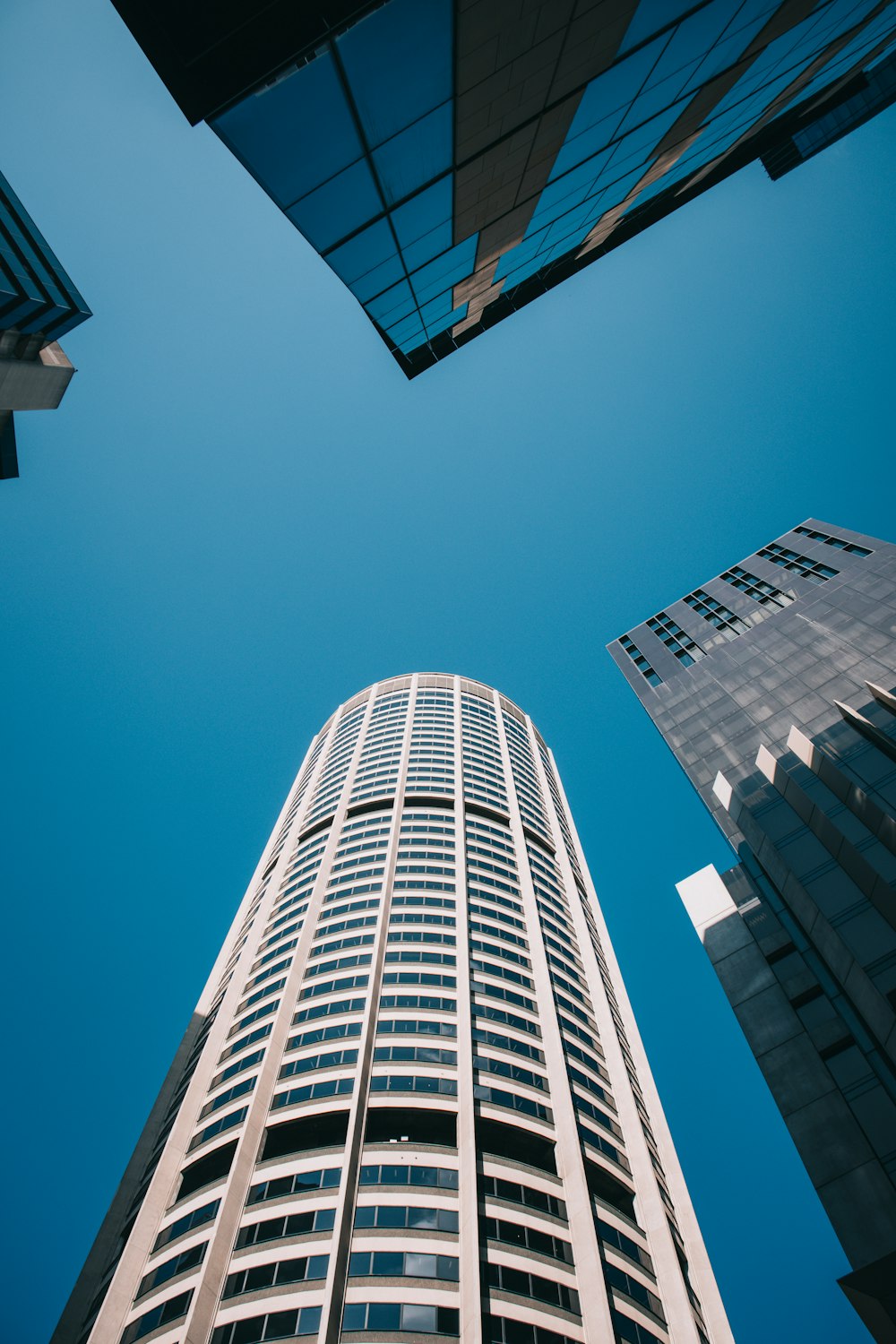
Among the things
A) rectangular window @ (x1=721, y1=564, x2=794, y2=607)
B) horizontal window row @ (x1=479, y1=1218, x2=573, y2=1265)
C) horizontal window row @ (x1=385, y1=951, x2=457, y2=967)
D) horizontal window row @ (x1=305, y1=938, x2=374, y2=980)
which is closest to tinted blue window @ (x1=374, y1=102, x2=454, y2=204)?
rectangular window @ (x1=721, y1=564, x2=794, y2=607)

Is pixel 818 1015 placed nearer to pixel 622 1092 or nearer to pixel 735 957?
pixel 735 957

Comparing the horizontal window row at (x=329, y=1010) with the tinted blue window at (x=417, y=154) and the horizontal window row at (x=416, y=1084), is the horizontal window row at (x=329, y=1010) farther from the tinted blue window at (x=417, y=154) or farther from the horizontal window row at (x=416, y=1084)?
the tinted blue window at (x=417, y=154)

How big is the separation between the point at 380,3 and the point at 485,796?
81587 mm

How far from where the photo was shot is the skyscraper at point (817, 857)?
61.2 ft

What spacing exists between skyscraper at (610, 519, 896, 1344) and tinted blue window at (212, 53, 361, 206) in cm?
2103

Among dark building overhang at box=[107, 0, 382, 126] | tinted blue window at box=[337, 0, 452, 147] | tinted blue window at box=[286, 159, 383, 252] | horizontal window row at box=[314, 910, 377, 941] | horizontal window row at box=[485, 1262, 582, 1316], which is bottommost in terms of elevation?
horizontal window row at box=[485, 1262, 582, 1316]

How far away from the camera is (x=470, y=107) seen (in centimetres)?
1097

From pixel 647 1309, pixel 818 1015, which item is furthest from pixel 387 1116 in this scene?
pixel 818 1015

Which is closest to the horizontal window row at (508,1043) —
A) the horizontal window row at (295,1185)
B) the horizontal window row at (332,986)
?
the horizontal window row at (332,986)

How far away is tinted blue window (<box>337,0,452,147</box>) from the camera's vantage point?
8.78 meters

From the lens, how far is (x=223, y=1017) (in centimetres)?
5600

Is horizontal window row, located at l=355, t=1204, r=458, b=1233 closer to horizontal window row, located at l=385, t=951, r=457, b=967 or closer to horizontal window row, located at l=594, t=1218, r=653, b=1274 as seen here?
horizontal window row, located at l=594, t=1218, r=653, b=1274

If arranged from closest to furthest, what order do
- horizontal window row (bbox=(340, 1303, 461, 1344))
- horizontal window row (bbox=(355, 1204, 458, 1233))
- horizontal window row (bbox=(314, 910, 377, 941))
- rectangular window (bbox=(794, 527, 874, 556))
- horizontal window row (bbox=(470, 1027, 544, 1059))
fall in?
horizontal window row (bbox=(340, 1303, 461, 1344)) → horizontal window row (bbox=(355, 1204, 458, 1233)) → rectangular window (bbox=(794, 527, 874, 556)) → horizontal window row (bbox=(470, 1027, 544, 1059)) → horizontal window row (bbox=(314, 910, 377, 941))

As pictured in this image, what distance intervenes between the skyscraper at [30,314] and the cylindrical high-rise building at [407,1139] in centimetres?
4461
